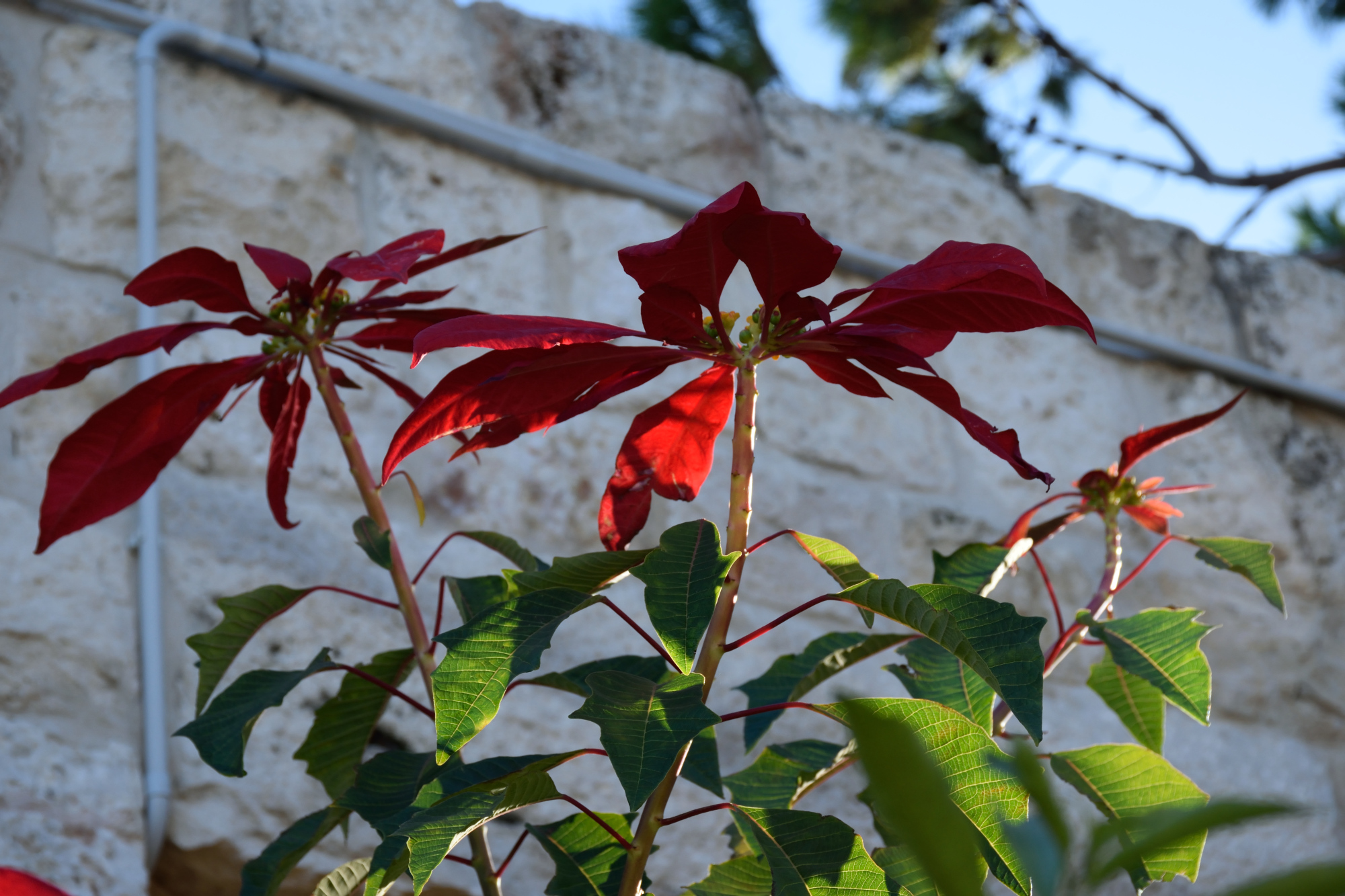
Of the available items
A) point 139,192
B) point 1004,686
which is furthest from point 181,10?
point 1004,686

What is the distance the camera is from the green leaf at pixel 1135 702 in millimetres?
897

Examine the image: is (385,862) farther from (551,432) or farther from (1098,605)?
(551,432)

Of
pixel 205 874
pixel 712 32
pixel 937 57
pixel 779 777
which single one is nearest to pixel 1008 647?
pixel 779 777

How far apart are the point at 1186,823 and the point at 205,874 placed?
1052 mm

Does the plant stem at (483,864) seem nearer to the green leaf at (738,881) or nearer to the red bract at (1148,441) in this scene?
the green leaf at (738,881)

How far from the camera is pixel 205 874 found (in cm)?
105

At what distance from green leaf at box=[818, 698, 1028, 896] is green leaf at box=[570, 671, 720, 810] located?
3.5 inches

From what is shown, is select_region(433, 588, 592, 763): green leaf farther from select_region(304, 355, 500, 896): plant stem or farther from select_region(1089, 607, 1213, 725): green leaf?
select_region(1089, 607, 1213, 725): green leaf

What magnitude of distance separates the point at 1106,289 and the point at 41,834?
171 cm

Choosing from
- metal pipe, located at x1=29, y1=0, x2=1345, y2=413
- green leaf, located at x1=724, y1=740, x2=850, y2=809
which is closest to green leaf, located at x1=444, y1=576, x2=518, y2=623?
green leaf, located at x1=724, y1=740, x2=850, y2=809

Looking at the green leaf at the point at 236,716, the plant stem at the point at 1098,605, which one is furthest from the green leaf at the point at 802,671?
the green leaf at the point at 236,716

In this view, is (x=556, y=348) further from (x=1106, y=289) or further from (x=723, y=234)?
(x=1106, y=289)

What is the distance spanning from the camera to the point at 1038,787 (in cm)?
21

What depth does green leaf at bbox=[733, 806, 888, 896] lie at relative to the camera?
59 centimetres
